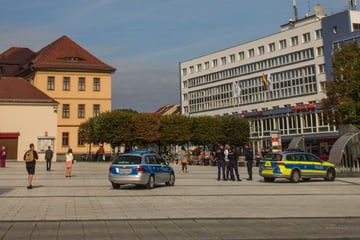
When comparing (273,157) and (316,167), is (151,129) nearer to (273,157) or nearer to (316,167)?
(273,157)

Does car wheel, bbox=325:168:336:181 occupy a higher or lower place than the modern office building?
lower

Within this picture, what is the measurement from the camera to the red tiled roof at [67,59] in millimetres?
71438

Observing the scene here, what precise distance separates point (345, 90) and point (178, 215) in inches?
1204

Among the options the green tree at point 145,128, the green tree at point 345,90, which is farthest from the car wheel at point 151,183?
the green tree at point 145,128

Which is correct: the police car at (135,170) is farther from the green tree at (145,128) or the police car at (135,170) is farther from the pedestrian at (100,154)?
the green tree at (145,128)

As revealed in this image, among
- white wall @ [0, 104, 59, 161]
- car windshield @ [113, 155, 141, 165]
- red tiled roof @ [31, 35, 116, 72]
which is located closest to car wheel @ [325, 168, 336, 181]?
car windshield @ [113, 155, 141, 165]

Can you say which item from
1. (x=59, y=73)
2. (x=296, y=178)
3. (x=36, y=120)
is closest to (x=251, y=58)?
(x=59, y=73)

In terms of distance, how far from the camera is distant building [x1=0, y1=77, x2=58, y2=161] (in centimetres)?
5278

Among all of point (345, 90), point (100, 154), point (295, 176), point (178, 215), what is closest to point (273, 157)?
point (295, 176)

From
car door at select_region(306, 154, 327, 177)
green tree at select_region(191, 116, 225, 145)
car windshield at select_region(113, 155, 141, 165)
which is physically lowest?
car door at select_region(306, 154, 327, 177)

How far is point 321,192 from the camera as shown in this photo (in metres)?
18.4

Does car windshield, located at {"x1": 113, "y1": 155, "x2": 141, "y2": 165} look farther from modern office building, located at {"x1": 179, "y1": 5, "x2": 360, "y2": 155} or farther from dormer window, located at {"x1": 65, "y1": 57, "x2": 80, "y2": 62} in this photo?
dormer window, located at {"x1": 65, "y1": 57, "x2": 80, "y2": 62}

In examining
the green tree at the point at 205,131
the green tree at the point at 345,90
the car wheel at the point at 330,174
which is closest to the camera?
the car wheel at the point at 330,174

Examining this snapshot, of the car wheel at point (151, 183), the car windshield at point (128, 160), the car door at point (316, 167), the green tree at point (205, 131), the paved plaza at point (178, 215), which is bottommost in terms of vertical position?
the paved plaza at point (178, 215)
